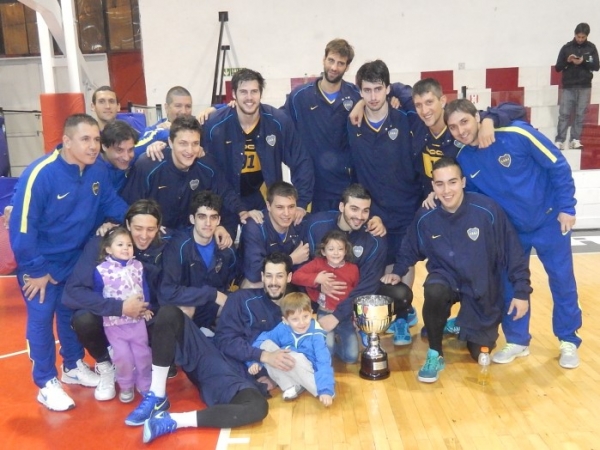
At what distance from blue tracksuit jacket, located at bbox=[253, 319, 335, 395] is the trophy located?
0.29 metres

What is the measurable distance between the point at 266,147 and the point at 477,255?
1589 mm

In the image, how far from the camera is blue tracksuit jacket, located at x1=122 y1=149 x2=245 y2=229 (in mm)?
3871

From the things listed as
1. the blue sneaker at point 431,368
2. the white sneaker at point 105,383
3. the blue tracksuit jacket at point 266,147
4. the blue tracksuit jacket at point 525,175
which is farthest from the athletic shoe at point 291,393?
the blue tracksuit jacket at point 525,175

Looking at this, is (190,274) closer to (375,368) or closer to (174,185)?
(174,185)

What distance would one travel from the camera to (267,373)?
3482 millimetres

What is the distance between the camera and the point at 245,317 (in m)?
3.53

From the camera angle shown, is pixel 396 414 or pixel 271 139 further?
pixel 271 139

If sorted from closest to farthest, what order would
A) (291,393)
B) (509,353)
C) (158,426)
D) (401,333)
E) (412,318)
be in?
(158,426), (291,393), (509,353), (401,333), (412,318)

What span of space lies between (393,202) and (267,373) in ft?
5.12

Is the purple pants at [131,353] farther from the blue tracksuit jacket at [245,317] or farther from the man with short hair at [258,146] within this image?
the man with short hair at [258,146]

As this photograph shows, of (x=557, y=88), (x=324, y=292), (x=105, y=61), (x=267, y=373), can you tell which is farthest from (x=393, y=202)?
(x=105, y=61)

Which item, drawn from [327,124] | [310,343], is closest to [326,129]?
[327,124]

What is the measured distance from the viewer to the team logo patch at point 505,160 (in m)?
3.66

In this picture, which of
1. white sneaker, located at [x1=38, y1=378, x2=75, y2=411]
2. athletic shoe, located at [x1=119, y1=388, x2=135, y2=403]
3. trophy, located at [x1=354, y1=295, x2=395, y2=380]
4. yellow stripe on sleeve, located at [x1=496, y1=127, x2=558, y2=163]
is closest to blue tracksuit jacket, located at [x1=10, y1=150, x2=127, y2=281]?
white sneaker, located at [x1=38, y1=378, x2=75, y2=411]
